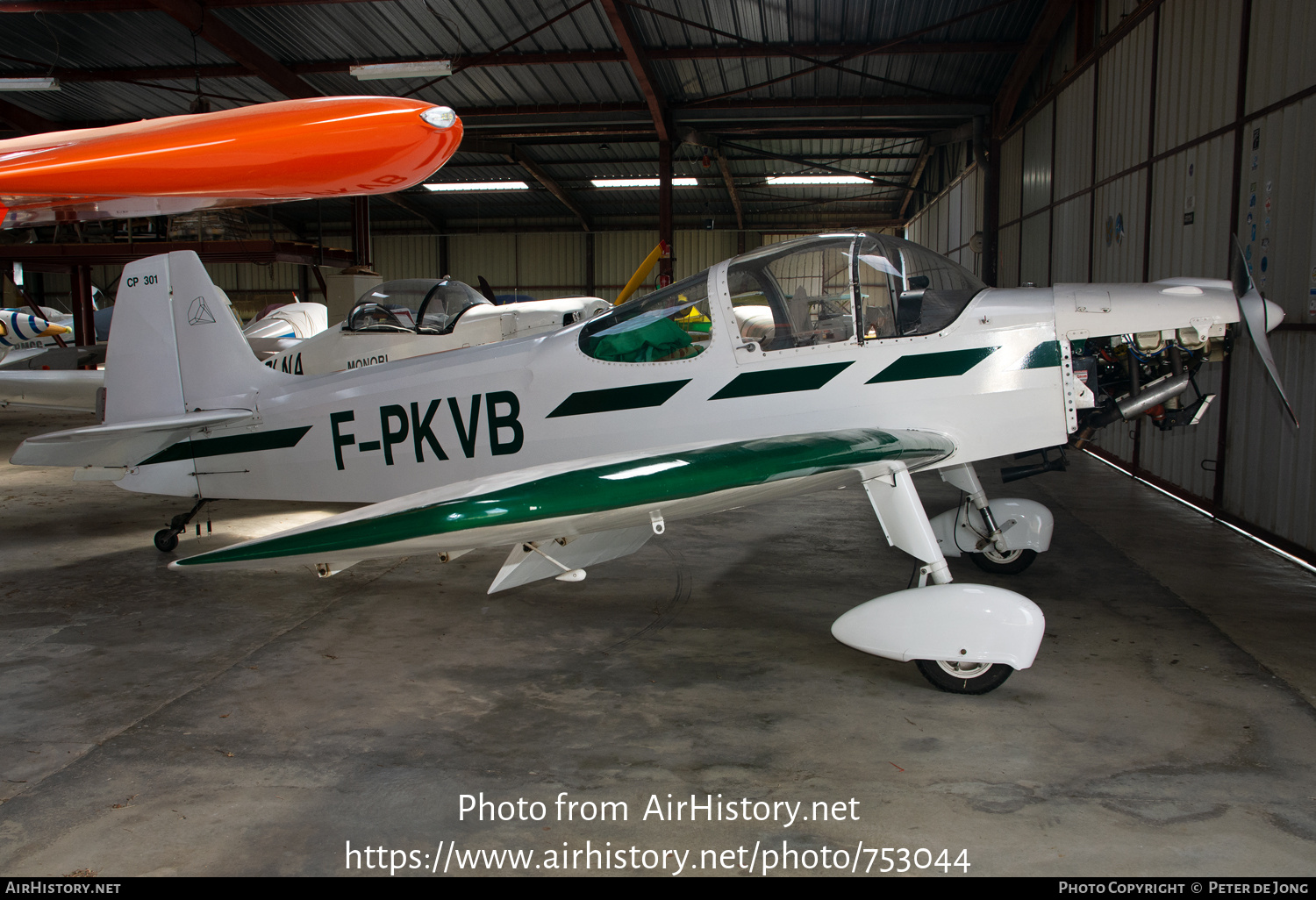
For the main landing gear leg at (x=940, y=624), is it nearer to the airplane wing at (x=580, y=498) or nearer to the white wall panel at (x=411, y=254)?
the airplane wing at (x=580, y=498)

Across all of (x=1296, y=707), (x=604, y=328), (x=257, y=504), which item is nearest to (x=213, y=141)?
(x=604, y=328)

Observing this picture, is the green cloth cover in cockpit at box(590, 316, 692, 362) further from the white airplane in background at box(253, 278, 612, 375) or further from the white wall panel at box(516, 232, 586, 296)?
the white wall panel at box(516, 232, 586, 296)

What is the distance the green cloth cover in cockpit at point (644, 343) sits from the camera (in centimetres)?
444

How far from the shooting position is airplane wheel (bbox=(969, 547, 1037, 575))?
5.26 m

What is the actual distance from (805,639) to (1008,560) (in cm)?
177

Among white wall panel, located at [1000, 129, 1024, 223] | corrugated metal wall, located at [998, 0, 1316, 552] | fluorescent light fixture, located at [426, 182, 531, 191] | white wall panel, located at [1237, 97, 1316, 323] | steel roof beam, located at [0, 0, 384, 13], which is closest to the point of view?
white wall panel, located at [1237, 97, 1316, 323]

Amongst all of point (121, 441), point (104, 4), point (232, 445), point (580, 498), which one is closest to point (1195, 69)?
point (580, 498)

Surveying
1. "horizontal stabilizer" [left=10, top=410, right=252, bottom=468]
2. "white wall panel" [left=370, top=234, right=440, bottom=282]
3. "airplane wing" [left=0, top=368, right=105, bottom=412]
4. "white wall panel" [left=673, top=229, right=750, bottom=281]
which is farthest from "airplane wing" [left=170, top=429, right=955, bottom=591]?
"white wall panel" [left=370, top=234, right=440, bottom=282]

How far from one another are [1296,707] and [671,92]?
16.4m

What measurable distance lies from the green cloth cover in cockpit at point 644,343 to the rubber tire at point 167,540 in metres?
3.71

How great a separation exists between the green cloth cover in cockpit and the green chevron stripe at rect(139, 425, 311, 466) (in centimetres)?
198

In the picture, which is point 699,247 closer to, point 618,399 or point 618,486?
point 618,399

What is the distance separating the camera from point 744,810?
271cm

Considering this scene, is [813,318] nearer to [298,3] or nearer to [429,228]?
[298,3]
